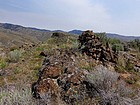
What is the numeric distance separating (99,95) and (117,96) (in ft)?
1.74

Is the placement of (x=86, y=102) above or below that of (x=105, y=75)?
below

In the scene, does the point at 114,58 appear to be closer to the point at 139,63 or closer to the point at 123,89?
the point at 139,63

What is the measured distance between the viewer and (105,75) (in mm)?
7039

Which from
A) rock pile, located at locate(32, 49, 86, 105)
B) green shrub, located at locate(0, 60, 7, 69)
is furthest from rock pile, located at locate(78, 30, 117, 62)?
green shrub, located at locate(0, 60, 7, 69)

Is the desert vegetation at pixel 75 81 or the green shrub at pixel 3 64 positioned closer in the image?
the desert vegetation at pixel 75 81

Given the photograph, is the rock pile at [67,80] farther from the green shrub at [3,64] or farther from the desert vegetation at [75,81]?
the green shrub at [3,64]

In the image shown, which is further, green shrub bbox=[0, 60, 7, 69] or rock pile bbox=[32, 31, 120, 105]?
green shrub bbox=[0, 60, 7, 69]

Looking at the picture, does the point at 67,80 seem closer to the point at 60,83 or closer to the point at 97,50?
the point at 60,83

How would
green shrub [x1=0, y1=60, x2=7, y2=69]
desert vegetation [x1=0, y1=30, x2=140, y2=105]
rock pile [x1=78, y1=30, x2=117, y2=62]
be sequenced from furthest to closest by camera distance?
green shrub [x1=0, y1=60, x2=7, y2=69] < rock pile [x1=78, y1=30, x2=117, y2=62] < desert vegetation [x1=0, y1=30, x2=140, y2=105]

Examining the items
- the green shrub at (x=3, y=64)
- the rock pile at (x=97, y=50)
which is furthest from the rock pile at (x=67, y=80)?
the green shrub at (x=3, y=64)

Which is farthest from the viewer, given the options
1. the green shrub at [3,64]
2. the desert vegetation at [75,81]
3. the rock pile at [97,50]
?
the green shrub at [3,64]

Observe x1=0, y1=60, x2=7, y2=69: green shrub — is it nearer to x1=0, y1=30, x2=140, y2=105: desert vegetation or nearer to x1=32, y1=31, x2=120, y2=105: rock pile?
x1=0, y1=30, x2=140, y2=105: desert vegetation

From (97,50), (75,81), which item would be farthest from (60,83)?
(97,50)

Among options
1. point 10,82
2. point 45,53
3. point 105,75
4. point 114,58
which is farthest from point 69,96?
point 45,53
